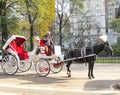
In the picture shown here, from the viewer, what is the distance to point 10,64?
17078 millimetres

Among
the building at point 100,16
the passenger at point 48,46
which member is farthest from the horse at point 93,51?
the building at point 100,16

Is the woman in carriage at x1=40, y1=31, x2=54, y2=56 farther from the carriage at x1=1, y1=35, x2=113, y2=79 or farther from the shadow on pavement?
the shadow on pavement

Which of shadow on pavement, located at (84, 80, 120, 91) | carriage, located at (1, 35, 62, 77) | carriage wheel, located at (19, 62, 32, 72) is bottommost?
shadow on pavement, located at (84, 80, 120, 91)

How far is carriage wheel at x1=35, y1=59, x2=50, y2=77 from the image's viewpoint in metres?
16.5

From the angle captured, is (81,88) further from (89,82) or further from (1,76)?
(1,76)

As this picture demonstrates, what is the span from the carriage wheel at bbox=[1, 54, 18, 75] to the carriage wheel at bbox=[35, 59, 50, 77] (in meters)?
1.04

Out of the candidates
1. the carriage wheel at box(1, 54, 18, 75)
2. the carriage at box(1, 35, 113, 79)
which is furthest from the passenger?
the carriage wheel at box(1, 54, 18, 75)

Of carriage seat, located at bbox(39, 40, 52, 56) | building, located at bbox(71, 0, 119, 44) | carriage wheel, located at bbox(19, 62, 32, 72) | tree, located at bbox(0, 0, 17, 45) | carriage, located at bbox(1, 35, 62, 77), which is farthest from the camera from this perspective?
building, located at bbox(71, 0, 119, 44)

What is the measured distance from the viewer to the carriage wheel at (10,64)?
17031mm

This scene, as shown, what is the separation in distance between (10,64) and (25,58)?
0.73 meters

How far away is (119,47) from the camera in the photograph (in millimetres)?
60875

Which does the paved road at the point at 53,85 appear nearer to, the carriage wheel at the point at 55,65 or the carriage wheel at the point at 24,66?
the carriage wheel at the point at 55,65

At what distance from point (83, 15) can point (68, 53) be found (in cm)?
6589

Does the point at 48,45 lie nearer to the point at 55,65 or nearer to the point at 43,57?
the point at 43,57
